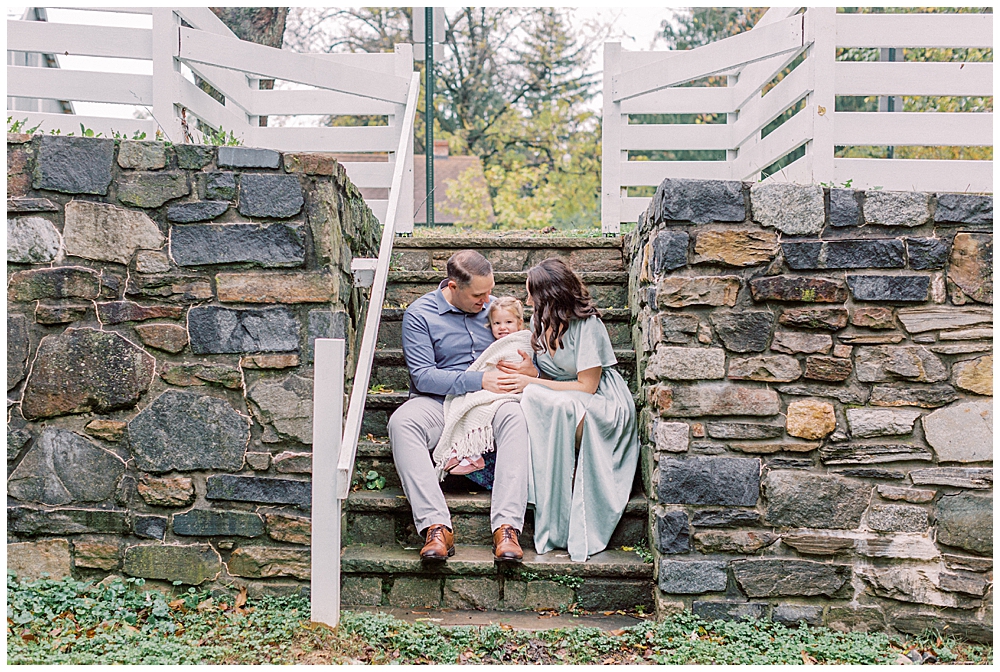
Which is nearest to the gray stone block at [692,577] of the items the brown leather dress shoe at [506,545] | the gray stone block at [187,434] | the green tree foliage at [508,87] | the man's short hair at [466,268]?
the brown leather dress shoe at [506,545]

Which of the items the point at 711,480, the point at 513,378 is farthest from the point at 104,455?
the point at 711,480

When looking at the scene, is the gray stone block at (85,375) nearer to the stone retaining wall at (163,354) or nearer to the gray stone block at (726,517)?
the stone retaining wall at (163,354)

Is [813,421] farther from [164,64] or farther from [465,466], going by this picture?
[164,64]

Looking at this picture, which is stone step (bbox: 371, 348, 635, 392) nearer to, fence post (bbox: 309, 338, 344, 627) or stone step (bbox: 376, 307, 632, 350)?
stone step (bbox: 376, 307, 632, 350)

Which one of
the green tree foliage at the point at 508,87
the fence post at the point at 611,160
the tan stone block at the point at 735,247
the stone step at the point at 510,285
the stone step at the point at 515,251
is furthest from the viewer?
the green tree foliage at the point at 508,87

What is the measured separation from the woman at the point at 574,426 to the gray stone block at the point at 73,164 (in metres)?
1.68

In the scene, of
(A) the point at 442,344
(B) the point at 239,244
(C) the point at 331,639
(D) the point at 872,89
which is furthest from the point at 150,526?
(D) the point at 872,89

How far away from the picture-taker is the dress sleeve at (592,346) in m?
3.10

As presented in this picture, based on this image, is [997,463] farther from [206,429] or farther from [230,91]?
[230,91]

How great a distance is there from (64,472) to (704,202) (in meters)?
2.57

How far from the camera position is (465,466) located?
10.2 feet

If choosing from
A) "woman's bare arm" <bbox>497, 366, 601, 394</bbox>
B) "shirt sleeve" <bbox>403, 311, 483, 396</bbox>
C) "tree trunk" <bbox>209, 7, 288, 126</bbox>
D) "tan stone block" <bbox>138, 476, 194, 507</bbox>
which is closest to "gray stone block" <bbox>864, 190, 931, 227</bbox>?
"woman's bare arm" <bbox>497, 366, 601, 394</bbox>

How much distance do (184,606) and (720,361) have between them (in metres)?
2.14

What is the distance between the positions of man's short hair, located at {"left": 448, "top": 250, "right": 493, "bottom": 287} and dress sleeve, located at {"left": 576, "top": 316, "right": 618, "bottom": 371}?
0.50 m
